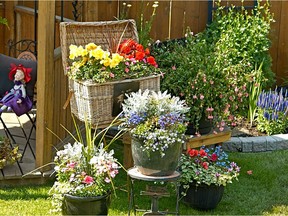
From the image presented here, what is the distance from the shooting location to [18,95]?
6.16 m

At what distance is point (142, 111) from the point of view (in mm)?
5125

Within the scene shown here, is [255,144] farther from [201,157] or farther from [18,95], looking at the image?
[18,95]

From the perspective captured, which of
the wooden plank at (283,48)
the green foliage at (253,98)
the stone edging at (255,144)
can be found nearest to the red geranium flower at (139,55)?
the stone edging at (255,144)

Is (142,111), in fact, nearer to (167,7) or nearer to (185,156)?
(185,156)

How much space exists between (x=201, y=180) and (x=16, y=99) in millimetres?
1724

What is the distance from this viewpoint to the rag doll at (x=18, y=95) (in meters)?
6.16

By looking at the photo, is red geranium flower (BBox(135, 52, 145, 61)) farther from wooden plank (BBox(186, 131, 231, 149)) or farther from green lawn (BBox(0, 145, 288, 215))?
green lawn (BBox(0, 145, 288, 215))

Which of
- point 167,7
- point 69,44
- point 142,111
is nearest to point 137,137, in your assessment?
point 142,111

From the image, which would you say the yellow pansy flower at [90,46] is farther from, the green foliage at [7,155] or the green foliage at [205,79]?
the green foliage at [7,155]

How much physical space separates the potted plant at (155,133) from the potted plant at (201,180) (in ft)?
1.95

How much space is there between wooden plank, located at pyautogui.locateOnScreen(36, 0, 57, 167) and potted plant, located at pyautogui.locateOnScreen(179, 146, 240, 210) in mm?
1187

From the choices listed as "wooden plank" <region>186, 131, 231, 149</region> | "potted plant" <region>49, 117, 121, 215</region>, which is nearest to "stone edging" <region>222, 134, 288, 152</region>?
"wooden plank" <region>186, 131, 231, 149</region>

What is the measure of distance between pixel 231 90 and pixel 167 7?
2.64 metres

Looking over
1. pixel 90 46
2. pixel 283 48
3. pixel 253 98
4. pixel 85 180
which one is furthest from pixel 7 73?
pixel 283 48
